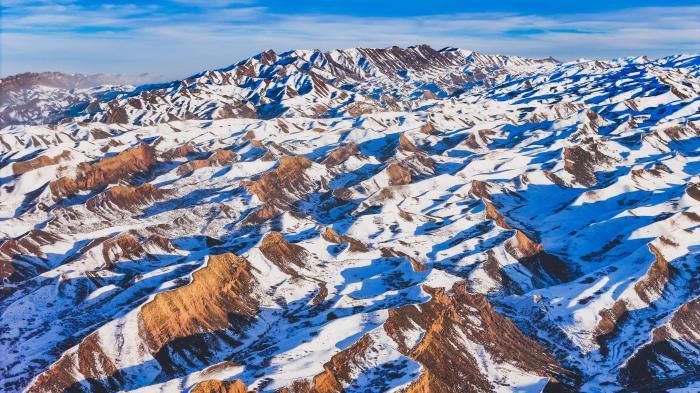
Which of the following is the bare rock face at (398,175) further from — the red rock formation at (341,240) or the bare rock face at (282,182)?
the red rock formation at (341,240)

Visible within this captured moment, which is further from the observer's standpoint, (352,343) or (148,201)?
(148,201)

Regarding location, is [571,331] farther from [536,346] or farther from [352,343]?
[352,343]

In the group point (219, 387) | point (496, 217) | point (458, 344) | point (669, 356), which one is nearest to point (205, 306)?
point (219, 387)

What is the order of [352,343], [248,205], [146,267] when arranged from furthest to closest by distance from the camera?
[248,205] < [146,267] < [352,343]

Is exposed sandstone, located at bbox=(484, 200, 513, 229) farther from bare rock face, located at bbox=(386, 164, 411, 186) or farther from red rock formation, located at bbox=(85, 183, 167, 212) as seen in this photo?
red rock formation, located at bbox=(85, 183, 167, 212)

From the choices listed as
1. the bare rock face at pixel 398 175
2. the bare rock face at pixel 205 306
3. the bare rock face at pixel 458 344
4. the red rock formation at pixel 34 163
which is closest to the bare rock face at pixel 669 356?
the bare rock face at pixel 458 344

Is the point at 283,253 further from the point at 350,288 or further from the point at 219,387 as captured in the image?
the point at 219,387

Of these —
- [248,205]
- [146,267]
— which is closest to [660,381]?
[146,267]

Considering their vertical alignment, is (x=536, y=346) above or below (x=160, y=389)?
below
